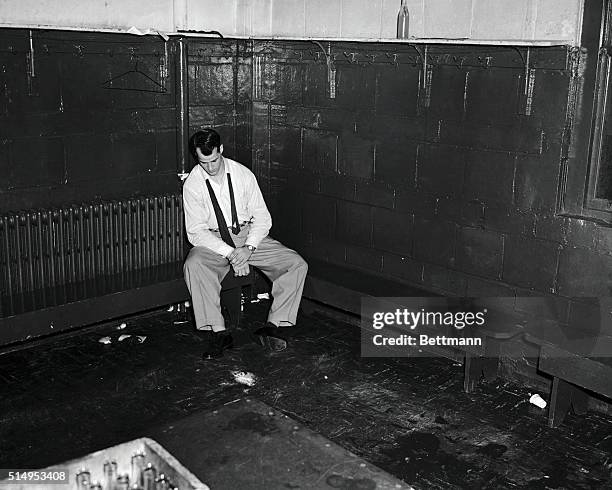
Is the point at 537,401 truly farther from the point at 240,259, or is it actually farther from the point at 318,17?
the point at 318,17

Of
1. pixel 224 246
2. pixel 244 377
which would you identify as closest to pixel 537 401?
pixel 244 377

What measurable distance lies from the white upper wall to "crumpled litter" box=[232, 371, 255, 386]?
2.31 meters

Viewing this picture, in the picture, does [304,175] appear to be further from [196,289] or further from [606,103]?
[606,103]

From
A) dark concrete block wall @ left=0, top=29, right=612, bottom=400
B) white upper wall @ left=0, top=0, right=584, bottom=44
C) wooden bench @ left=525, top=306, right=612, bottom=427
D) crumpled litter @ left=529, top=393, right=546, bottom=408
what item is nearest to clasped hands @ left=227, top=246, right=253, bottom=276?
dark concrete block wall @ left=0, top=29, right=612, bottom=400

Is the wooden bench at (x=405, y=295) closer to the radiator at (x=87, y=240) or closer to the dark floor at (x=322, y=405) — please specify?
the dark floor at (x=322, y=405)

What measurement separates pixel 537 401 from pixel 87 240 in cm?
299

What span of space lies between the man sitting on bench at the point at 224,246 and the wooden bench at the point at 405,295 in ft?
0.89

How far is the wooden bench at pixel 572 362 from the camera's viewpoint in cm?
381

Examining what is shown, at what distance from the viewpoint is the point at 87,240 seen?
5.07 meters

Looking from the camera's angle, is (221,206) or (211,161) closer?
(211,161)

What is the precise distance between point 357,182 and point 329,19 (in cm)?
116

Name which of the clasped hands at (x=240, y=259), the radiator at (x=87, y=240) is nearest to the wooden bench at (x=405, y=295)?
the clasped hands at (x=240, y=259)

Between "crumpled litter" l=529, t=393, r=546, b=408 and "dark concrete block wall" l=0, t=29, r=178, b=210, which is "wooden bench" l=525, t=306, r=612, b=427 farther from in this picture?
"dark concrete block wall" l=0, t=29, r=178, b=210

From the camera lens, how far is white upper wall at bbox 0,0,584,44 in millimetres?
4277
